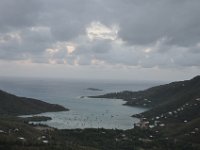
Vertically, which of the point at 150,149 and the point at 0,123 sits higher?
the point at 0,123

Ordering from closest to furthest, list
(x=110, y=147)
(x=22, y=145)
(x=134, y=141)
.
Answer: (x=22, y=145) → (x=110, y=147) → (x=134, y=141)

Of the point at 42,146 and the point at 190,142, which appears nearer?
the point at 42,146

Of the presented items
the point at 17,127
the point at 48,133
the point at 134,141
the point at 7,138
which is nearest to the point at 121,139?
the point at 134,141

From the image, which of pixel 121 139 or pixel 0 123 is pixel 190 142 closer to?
pixel 121 139

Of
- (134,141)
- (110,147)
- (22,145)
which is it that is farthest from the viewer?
(134,141)

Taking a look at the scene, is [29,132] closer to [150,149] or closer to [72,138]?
[72,138]

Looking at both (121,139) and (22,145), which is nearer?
(22,145)

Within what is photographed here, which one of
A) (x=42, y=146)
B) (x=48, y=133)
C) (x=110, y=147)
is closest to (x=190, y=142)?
(x=110, y=147)

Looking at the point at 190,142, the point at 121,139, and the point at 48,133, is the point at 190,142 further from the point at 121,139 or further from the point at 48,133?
the point at 48,133
